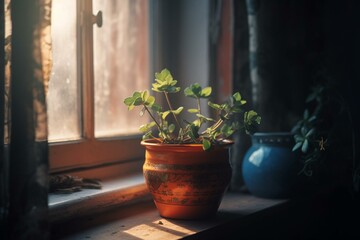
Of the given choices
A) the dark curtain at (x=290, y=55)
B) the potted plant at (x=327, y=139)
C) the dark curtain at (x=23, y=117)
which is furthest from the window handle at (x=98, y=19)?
the potted plant at (x=327, y=139)

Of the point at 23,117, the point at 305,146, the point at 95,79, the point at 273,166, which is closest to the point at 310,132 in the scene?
the point at 305,146

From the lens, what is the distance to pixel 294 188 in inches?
63.2

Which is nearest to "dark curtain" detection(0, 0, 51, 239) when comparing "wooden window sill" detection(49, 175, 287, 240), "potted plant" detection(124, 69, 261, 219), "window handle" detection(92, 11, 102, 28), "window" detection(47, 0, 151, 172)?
"wooden window sill" detection(49, 175, 287, 240)

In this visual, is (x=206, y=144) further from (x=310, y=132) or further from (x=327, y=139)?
(x=327, y=139)

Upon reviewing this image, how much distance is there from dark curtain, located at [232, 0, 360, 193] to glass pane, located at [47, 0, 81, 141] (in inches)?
20.8

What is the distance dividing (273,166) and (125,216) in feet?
1.56

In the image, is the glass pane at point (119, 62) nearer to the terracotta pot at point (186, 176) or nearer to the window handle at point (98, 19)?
the window handle at point (98, 19)

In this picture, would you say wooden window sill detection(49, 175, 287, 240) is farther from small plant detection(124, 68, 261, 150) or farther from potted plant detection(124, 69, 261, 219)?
small plant detection(124, 68, 261, 150)

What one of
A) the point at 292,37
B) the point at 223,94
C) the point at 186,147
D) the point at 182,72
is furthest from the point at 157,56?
the point at 186,147

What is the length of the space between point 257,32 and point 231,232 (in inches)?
25.1

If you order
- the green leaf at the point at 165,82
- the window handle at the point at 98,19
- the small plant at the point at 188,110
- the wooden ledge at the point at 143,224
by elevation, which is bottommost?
the wooden ledge at the point at 143,224

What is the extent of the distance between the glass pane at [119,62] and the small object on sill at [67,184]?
224 mm

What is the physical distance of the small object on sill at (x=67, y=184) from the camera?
4.49 feet

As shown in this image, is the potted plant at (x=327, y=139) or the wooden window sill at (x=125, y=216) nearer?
the wooden window sill at (x=125, y=216)
